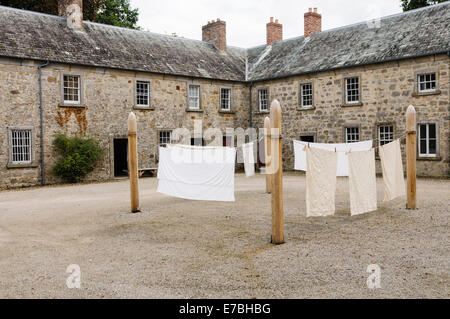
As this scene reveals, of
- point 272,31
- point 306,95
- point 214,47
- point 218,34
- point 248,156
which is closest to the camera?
point 248,156

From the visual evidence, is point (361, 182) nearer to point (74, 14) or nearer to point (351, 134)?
point (351, 134)

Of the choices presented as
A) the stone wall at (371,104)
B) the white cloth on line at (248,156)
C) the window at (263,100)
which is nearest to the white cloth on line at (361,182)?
the white cloth on line at (248,156)

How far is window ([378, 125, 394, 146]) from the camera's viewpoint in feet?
66.4

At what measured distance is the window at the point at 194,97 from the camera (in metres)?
23.9

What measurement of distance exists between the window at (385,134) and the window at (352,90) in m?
1.95

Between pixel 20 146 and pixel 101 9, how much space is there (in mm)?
16878

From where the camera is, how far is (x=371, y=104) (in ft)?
68.1

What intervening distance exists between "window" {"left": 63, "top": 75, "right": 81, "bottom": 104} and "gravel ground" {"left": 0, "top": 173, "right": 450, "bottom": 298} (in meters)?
8.42

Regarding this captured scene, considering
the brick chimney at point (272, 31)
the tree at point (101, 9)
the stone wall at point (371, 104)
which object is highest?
the tree at point (101, 9)

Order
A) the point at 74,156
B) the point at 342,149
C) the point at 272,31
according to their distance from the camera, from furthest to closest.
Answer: the point at 272,31 < the point at 74,156 < the point at 342,149

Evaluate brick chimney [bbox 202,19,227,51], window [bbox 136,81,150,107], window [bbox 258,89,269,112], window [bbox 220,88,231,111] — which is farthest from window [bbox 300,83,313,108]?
window [bbox 136,81,150,107]

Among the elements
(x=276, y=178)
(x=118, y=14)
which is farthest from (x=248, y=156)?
(x=118, y=14)

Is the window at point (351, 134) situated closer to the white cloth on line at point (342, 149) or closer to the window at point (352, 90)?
the window at point (352, 90)

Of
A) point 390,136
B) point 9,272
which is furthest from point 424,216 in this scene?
point 390,136
